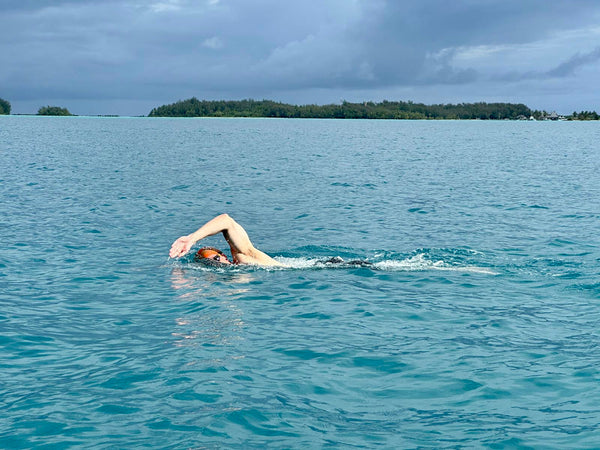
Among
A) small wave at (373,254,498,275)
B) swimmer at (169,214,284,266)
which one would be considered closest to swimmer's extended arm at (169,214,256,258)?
swimmer at (169,214,284,266)

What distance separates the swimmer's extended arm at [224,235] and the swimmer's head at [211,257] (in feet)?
1.85

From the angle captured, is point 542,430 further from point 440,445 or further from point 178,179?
point 178,179

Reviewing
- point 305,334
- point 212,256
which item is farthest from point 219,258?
point 305,334

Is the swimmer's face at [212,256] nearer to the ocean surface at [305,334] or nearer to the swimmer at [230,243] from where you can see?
the swimmer at [230,243]

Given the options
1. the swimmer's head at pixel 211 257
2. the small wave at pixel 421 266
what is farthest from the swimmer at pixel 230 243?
the small wave at pixel 421 266

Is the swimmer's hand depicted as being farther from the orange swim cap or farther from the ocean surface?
the orange swim cap

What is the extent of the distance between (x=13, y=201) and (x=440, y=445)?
80.5 ft

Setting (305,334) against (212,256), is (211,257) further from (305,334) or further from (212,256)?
(305,334)

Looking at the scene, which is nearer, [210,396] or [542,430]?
[542,430]

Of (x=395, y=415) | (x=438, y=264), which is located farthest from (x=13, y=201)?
(x=395, y=415)

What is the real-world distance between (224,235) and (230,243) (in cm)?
50

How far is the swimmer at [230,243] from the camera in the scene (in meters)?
12.4

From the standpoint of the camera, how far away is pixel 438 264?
15375mm

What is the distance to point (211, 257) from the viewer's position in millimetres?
15141
